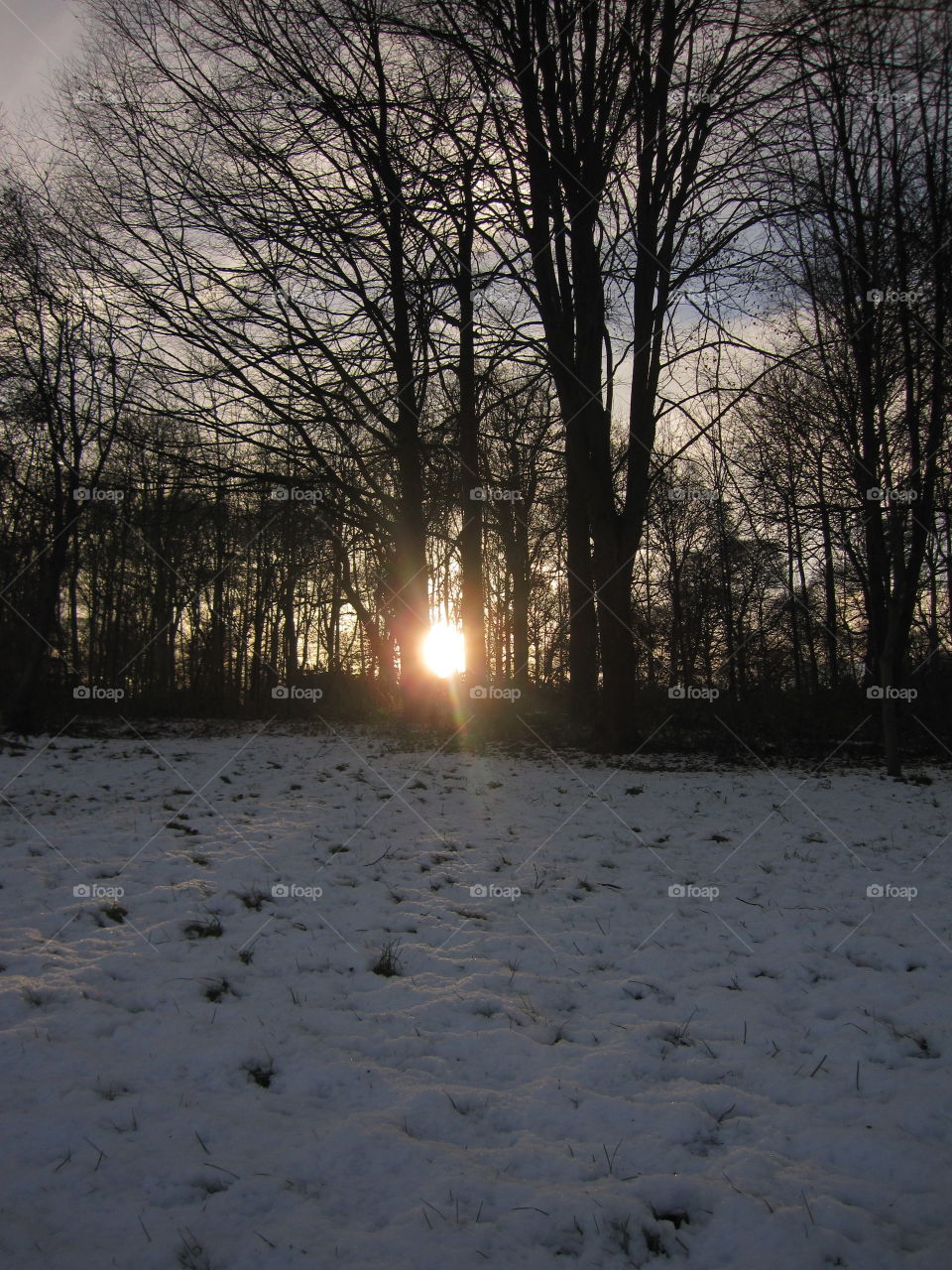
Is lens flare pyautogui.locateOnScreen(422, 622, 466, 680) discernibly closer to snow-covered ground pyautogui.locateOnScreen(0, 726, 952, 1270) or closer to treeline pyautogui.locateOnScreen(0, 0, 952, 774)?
treeline pyautogui.locateOnScreen(0, 0, 952, 774)

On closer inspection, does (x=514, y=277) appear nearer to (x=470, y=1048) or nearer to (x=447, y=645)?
(x=470, y=1048)

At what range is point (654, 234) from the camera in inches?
448

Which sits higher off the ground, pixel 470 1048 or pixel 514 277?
pixel 514 277

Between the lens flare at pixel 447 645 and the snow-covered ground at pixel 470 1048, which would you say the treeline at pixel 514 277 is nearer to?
the snow-covered ground at pixel 470 1048

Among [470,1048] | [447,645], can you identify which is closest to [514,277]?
[470,1048]

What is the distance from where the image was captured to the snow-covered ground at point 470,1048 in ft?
8.11

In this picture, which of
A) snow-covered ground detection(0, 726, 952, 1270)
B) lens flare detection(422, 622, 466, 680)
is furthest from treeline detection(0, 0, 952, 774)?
lens flare detection(422, 622, 466, 680)

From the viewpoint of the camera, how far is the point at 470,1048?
364 centimetres

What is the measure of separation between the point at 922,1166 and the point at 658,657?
Answer: 79.4 feet

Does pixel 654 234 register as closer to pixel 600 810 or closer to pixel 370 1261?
pixel 600 810

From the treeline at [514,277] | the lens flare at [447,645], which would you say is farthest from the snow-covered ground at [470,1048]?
the lens flare at [447,645]

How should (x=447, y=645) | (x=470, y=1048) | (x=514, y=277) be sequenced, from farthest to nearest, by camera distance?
(x=447, y=645) → (x=514, y=277) → (x=470, y=1048)

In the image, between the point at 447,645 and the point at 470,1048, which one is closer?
the point at 470,1048

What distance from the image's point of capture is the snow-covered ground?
2473mm
